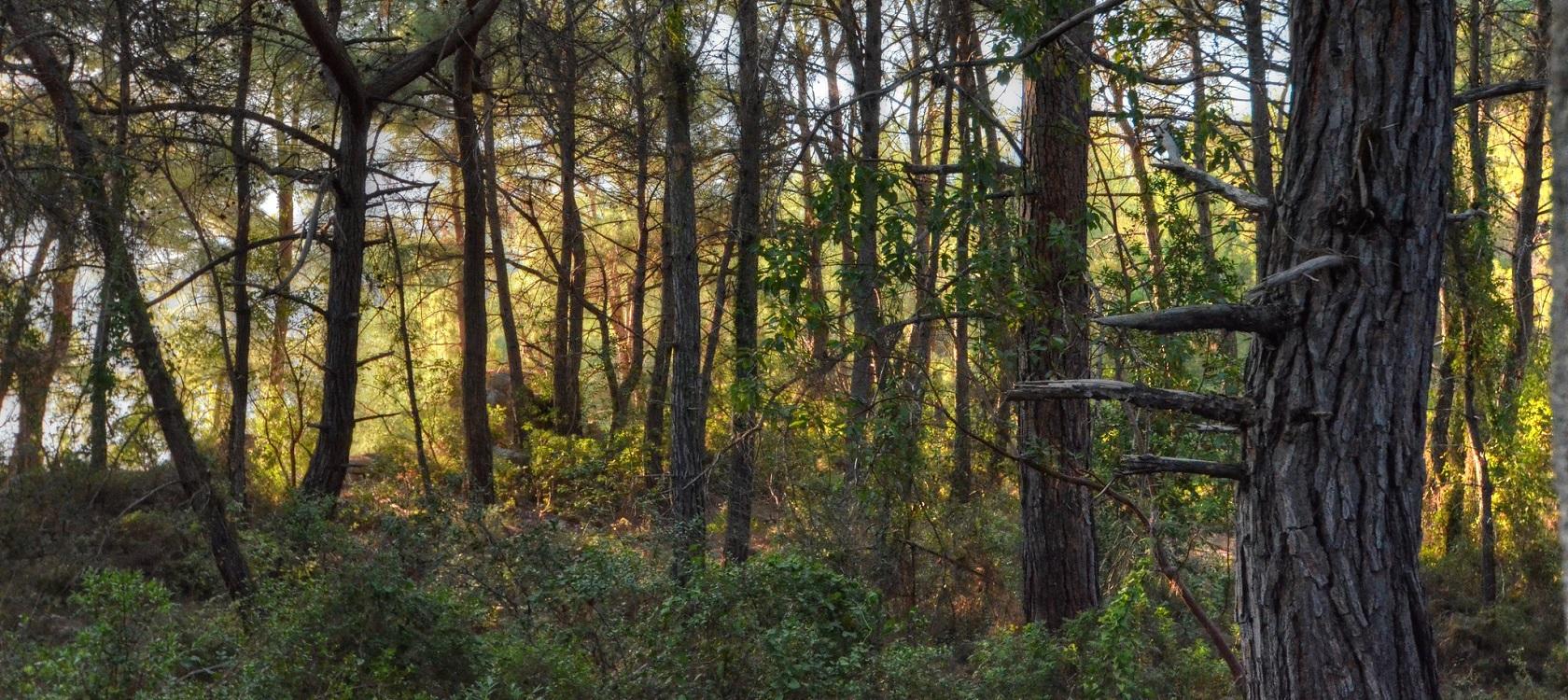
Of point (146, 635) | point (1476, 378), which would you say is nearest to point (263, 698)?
point (146, 635)

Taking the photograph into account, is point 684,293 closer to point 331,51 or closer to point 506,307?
point 331,51

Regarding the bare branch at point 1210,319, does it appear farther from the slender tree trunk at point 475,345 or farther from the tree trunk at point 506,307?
the tree trunk at point 506,307

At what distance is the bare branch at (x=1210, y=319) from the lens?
12.8 ft

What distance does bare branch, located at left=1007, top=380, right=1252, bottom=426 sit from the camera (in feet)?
13.8

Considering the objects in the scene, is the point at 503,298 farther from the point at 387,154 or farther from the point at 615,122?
the point at 615,122

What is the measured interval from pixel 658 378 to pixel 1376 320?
11640 mm

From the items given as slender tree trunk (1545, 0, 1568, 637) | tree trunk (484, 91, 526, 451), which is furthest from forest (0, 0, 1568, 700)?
tree trunk (484, 91, 526, 451)

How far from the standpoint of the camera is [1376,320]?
4.30 m

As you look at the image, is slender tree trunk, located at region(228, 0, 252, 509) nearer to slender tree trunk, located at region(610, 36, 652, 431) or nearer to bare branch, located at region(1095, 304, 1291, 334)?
slender tree trunk, located at region(610, 36, 652, 431)

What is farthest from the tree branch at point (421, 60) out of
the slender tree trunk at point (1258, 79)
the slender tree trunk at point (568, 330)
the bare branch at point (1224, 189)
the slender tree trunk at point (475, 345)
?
the bare branch at point (1224, 189)

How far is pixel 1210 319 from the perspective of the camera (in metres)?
4.16

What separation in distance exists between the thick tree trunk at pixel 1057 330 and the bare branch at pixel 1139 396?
2.09m

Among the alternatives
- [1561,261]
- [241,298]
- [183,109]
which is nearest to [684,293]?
[183,109]

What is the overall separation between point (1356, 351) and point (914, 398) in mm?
3037
